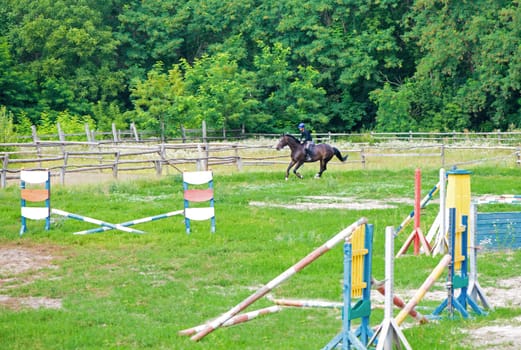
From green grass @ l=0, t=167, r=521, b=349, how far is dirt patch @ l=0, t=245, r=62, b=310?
7cm

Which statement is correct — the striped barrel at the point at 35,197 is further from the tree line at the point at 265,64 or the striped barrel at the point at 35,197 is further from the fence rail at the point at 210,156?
the tree line at the point at 265,64

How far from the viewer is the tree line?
50.1 metres

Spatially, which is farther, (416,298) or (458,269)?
(458,269)

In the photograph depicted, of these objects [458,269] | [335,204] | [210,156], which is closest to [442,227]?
[458,269]

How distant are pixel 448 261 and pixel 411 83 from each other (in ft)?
147

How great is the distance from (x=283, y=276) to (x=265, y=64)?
47081mm

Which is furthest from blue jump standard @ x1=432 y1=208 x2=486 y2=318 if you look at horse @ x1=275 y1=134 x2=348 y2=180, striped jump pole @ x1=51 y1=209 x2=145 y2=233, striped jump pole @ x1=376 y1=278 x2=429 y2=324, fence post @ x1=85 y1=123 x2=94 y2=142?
fence post @ x1=85 y1=123 x2=94 y2=142

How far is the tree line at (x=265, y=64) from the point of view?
50.1 meters

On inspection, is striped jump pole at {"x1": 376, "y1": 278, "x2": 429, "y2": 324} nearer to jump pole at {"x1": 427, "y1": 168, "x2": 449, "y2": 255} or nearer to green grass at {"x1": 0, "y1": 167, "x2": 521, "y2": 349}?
green grass at {"x1": 0, "y1": 167, "x2": 521, "y2": 349}

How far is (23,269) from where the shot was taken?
15172mm

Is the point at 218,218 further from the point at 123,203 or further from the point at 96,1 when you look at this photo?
the point at 96,1

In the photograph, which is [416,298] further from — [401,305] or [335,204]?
[335,204]

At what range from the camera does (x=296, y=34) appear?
5819 cm

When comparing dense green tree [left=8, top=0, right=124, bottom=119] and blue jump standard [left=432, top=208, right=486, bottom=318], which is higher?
dense green tree [left=8, top=0, right=124, bottom=119]
